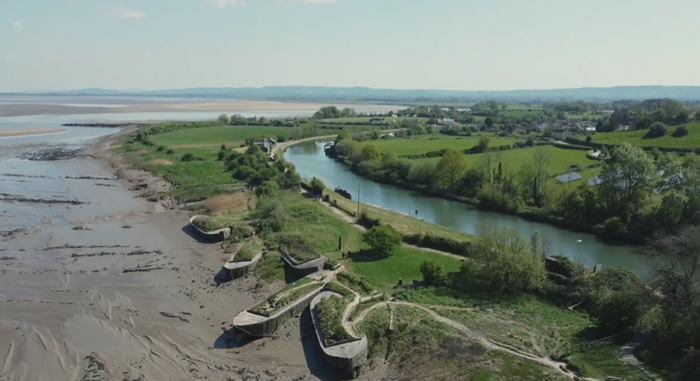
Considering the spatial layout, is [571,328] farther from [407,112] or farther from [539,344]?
[407,112]

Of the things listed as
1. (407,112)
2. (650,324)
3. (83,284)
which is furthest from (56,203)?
(407,112)

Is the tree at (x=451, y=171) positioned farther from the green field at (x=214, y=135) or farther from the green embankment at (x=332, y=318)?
→ the green field at (x=214, y=135)

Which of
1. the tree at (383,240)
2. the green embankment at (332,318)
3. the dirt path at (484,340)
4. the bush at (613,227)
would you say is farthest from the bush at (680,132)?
the green embankment at (332,318)

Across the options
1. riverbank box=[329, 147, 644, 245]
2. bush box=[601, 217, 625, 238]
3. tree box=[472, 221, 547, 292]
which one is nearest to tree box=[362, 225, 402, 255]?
tree box=[472, 221, 547, 292]

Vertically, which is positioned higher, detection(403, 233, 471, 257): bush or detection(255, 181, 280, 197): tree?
detection(255, 181, 280, 197): tree

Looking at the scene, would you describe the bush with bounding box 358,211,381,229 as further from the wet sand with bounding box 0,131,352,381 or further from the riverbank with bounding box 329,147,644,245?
the riverbank with bounding box 329,147,644,245

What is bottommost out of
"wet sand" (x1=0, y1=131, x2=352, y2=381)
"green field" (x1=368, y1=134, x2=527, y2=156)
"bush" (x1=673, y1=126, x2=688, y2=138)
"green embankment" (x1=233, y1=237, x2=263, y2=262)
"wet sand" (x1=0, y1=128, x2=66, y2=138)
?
"wet sand" (x1=0, y1=131, x2=352, y2=381)

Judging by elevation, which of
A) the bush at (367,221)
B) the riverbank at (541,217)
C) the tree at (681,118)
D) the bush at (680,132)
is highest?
the tree at (681,118)

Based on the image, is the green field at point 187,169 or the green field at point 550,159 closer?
the green field at point 187,169
